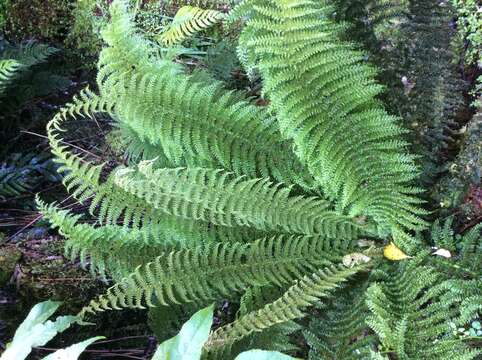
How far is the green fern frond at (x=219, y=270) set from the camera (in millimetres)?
2238

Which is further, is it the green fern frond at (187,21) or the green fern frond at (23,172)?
the green fern frond at (23,172)

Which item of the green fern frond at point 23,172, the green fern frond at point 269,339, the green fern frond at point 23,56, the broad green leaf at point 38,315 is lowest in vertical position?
the green fern frond at point 23,172

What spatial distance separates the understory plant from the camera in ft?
7.16

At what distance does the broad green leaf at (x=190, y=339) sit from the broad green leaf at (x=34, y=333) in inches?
20.4

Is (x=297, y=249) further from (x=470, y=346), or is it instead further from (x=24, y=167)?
(x=24, y=167)

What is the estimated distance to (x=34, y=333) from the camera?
5.94 ft

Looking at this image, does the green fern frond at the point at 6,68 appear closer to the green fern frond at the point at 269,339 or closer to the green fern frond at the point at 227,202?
the green fern frond at the point at 227,202

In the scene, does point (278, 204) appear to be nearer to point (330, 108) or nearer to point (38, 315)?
point (330, 108)

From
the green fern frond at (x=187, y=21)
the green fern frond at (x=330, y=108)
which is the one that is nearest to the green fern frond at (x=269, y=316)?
the green fern frond at (x=330, y=108)

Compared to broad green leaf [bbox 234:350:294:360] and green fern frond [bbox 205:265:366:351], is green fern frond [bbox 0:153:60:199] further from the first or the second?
broad green leaf [bbox 234:350:294:360]

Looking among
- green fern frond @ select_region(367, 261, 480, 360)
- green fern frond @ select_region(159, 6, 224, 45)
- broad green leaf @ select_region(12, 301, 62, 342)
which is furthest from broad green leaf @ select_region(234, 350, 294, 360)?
green fern frond @ select_region(159, 6, 224, 45)

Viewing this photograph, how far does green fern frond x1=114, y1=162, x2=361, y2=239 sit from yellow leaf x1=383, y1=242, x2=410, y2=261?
195 mm

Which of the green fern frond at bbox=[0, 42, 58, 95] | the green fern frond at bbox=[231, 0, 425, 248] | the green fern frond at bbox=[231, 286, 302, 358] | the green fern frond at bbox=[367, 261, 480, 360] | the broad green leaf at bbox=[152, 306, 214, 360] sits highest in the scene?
the green fern frond at bbox=[231, 0, 425, 248]

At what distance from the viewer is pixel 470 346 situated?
6.70ft
